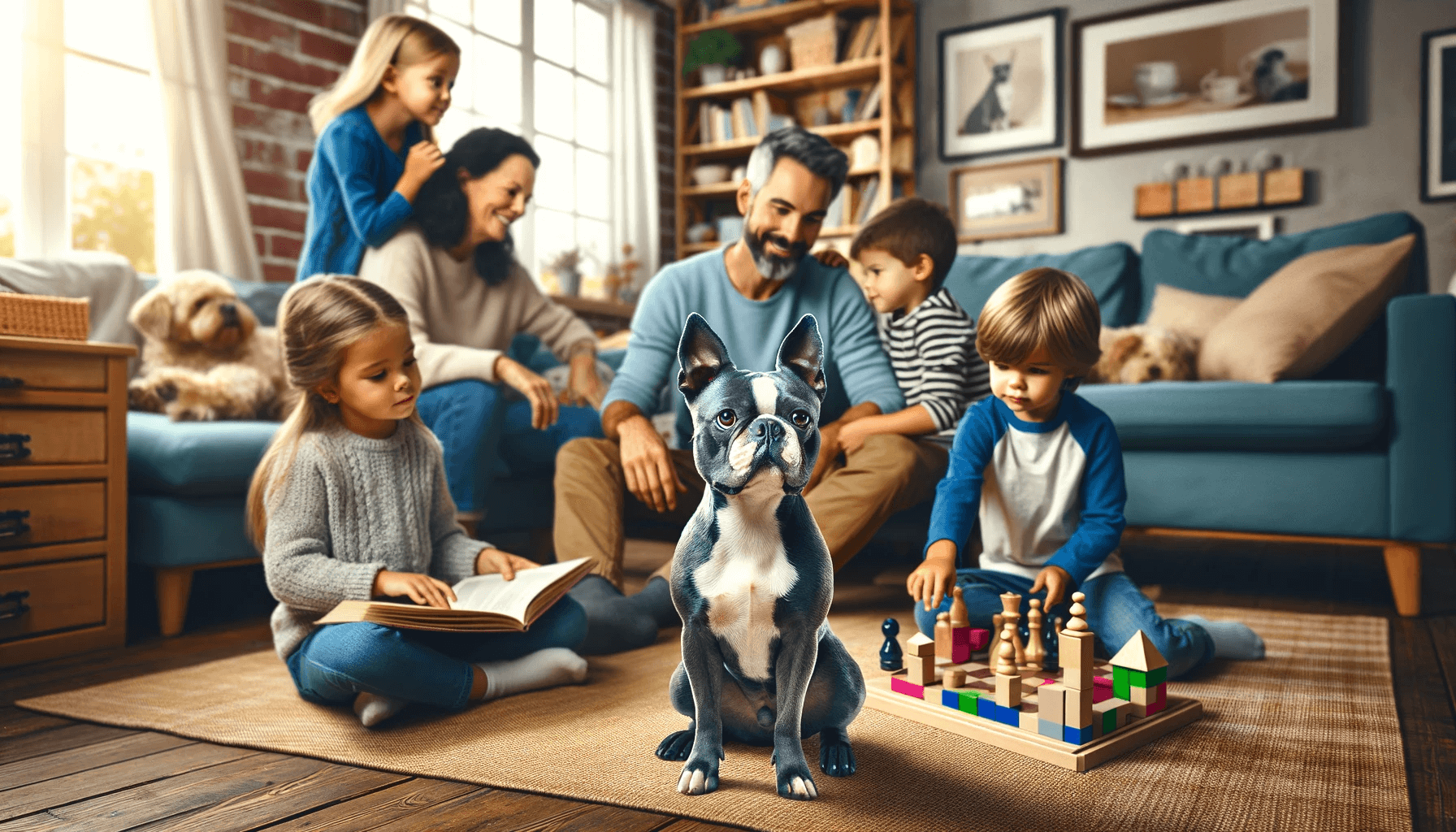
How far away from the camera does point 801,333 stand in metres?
1.01

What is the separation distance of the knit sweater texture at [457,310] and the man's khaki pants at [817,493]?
0.31 metres

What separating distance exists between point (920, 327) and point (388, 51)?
49.1 inches

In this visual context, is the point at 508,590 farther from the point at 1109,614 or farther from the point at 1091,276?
the point at 1091,276

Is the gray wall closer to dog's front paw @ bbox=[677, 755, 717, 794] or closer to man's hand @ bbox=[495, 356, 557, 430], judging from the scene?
man's hand @ bbox=[495, 356, 557, 430]

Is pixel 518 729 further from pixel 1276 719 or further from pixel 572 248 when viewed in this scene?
pixel 572 248

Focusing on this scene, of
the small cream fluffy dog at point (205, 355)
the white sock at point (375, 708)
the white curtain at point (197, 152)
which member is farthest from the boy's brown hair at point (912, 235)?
the white curtain at point (197, 152)

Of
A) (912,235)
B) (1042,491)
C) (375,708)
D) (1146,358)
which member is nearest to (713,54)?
(1146,358)

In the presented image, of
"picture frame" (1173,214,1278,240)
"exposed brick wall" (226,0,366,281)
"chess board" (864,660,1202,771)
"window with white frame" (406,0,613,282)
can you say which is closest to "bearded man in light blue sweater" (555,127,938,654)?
"chess board" (864,660,1202,771)

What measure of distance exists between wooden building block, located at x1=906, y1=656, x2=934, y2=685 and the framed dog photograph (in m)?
4.03

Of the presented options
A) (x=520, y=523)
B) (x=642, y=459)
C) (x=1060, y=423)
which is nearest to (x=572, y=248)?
(x=520, y=523)

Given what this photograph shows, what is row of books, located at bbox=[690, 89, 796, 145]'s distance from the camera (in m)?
5.01

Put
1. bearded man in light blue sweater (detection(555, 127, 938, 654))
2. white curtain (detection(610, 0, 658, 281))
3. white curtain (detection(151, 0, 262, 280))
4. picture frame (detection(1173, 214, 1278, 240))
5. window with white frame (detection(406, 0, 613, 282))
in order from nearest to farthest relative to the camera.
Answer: bearded man in light blue sweater (detection(555, 127, 938, 654)) < white curtain (detection(151, 0, 262, 280)) < window with white frame (detection(406, 0, 613, 282)) < picture frame (detection(1173, 214, 1278, 240)) < white curtain (detection(610, 0, 658, 281))

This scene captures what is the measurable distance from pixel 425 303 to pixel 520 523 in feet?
2.07

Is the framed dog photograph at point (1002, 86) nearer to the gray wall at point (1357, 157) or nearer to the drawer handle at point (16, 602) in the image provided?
the gray wall at point (1357, 157)
